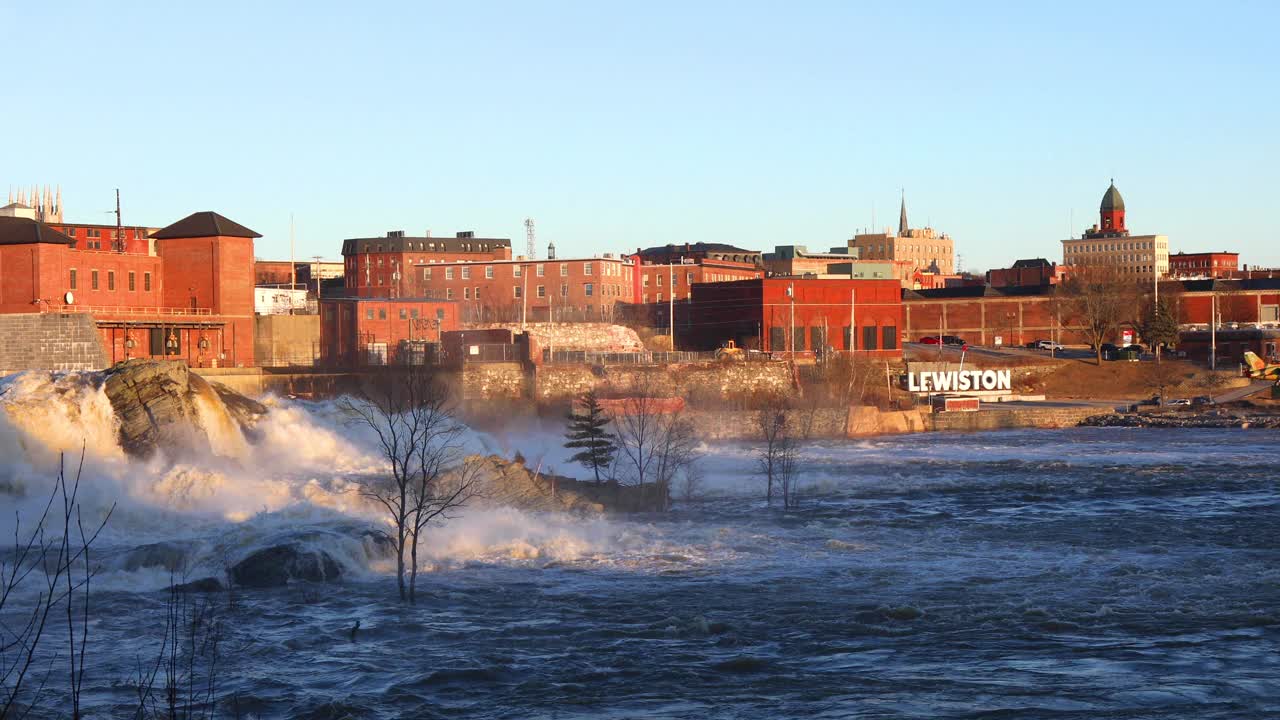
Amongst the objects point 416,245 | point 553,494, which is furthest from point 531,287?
point 553,494

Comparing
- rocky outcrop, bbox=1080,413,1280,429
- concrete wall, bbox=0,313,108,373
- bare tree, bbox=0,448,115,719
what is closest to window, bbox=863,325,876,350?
rocky outcrop, bbox=1080,413,1280,429

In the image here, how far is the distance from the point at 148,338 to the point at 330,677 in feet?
179

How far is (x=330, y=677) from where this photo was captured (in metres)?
24.5

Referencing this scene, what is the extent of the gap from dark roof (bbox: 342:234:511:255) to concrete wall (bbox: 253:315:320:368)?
76467 millimetres

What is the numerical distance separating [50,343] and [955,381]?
5746 centimetres

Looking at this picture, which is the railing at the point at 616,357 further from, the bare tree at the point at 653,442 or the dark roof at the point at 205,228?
the dark roof at the point at 205,228

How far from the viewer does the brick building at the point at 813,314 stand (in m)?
105

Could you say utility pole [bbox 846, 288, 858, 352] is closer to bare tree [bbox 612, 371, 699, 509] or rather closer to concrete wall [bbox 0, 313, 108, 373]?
bare tree [bbox 612, 371, 699, 509]

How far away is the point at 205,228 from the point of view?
3083 inches

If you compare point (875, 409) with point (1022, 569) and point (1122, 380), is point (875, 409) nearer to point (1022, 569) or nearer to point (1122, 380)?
point (1122, 380)

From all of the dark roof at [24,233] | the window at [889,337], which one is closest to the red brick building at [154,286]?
the dark roof at [24,233]

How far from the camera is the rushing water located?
77.2ft

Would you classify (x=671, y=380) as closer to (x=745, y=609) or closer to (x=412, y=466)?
(x=412, y=466)

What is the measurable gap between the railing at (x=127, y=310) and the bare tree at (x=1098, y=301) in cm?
6803
